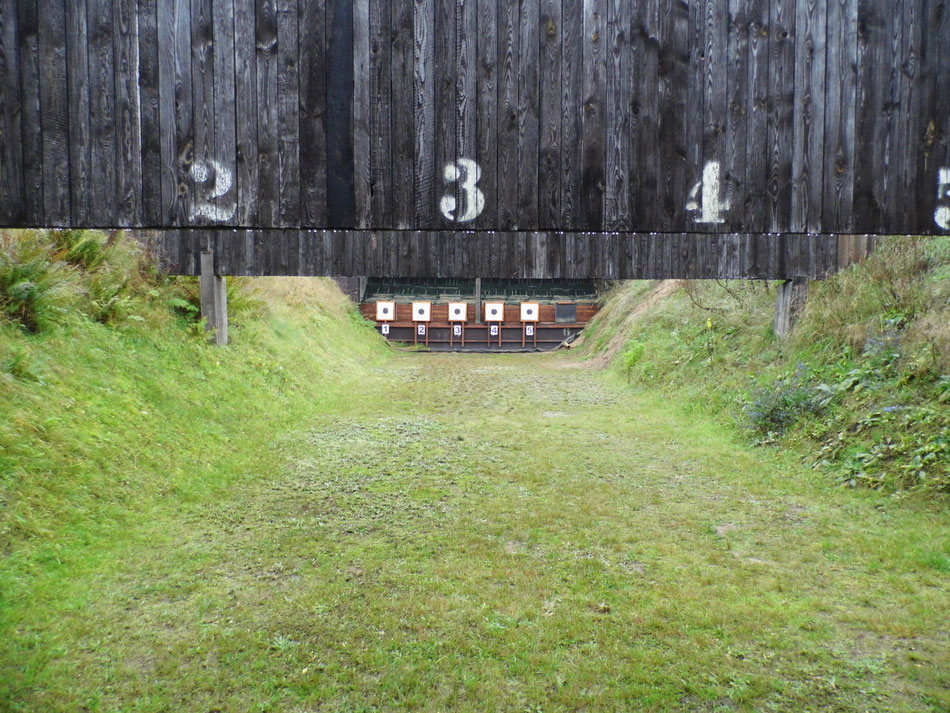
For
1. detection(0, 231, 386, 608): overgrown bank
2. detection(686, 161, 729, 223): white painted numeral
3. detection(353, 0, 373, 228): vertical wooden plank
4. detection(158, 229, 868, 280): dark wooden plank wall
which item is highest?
detection(353, 0, 373, 228): vertical wooden plank

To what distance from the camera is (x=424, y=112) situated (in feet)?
7.62

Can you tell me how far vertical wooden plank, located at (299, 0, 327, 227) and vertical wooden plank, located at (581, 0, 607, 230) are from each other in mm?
881

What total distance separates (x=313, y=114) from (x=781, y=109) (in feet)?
5.21

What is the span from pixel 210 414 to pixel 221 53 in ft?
20.6

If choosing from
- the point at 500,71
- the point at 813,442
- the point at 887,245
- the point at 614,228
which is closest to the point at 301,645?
the point at 614,228

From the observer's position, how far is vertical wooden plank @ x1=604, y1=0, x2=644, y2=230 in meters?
2.30

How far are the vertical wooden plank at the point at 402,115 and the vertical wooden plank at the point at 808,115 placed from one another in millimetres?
1299

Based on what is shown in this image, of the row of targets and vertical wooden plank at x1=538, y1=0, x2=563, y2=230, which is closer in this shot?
vertical wooden plank at x1=538, y1=0, x2=563, y2=230

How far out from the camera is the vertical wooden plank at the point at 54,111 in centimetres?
227

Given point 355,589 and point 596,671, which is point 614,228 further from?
point 355,589

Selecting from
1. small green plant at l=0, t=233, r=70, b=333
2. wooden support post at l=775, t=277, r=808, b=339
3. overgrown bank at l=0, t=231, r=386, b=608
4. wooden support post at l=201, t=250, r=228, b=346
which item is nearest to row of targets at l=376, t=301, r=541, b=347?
overgrown bank at l=0, t=231, r=386, b=608

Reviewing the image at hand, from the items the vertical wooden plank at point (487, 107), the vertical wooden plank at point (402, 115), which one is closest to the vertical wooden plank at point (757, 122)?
the vertical wooden plank at point (487, 107)

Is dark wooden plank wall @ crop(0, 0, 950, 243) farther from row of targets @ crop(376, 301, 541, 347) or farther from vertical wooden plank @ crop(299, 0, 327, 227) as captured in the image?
row of targets @ crop(376, 301, 541, 347)

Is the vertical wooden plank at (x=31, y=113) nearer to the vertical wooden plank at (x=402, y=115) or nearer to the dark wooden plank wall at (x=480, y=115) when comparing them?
the dark wooden plank wall at (x=480, y=115)
